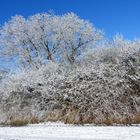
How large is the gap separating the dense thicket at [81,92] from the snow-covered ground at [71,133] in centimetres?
185

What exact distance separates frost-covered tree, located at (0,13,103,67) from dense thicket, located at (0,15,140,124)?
22.5ft

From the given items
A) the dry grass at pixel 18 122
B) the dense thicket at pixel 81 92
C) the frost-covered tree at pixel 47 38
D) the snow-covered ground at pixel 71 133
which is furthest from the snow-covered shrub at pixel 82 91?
the frost-covered tree at pixel 47 38

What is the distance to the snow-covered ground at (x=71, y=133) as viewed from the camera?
10523mm

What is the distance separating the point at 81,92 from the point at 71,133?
4186 mm

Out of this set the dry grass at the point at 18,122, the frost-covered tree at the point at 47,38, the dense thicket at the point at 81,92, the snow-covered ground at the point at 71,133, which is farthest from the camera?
the frost-covered tree at the point at 47,38

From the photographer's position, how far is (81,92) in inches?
615

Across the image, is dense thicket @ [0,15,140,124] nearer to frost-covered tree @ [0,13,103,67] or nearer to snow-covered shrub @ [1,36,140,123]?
snow-covered shrub @ [1,36,140,123]

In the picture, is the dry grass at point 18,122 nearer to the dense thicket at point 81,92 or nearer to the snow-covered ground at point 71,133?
the dense thicket at point 81,92

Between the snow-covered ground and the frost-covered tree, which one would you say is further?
the frost-covered tree

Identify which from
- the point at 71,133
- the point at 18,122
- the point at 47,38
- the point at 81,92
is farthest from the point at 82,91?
the point at 47,38

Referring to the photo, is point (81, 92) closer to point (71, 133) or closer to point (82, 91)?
point (82, 91)

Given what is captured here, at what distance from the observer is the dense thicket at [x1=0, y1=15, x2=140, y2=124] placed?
14609 mm

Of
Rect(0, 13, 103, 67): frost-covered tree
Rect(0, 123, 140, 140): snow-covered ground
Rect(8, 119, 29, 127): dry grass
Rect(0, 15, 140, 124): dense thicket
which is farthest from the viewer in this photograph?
Rect(0, 13, 103, 67): frost-covered tree

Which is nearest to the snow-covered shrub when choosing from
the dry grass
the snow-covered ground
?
the dry grass
